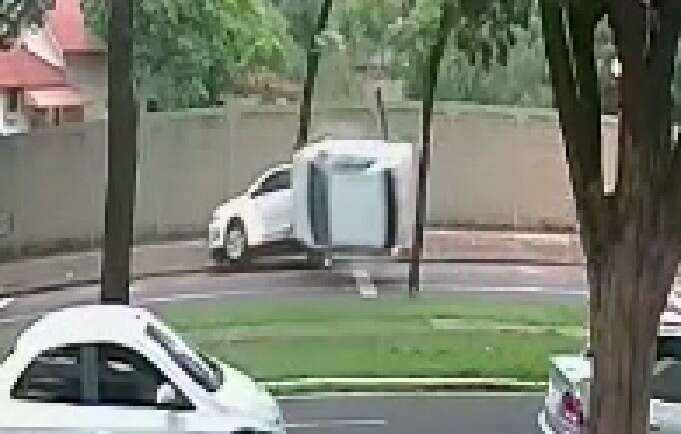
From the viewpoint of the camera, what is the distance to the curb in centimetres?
1544

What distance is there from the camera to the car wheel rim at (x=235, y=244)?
2412cm

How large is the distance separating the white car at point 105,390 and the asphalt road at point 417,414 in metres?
3.48

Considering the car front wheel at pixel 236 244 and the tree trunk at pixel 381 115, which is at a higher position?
the tree trunk at pixel 381 115

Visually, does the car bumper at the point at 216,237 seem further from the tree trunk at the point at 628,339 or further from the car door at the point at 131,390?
the tree trunk at the point at 628,339

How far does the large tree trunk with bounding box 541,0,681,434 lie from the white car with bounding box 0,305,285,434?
263 centimetres

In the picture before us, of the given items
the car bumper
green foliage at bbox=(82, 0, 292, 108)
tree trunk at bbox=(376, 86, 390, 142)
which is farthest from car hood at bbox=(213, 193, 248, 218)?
tree trunk at bbox=(376, 86, 390, 142)

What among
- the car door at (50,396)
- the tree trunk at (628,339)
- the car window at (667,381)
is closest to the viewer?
the tree trunk at (628,339)

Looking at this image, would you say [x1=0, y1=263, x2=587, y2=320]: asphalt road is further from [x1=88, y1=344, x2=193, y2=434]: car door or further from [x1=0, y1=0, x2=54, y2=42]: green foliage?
[x1=88, y1=344, x2=193, y2=434]: car door

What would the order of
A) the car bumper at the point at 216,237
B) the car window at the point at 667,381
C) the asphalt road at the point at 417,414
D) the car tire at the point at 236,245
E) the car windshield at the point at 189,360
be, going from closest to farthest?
the car windshield at the point at 189,360, the car window at the point at 667,381, the asphalt road at the point at 417,414, the car tire at the point at 236,245, the car bumper at the point at 216,237

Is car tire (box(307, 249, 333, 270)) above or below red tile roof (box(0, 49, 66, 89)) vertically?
below

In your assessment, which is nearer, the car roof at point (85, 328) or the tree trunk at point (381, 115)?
the car roof at point (85, 328)

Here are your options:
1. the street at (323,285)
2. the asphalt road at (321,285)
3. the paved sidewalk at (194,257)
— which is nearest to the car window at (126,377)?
the asphalt road at (321,285)

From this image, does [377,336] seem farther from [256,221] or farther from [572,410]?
[572,410]

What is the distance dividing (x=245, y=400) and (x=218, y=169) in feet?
56.0
